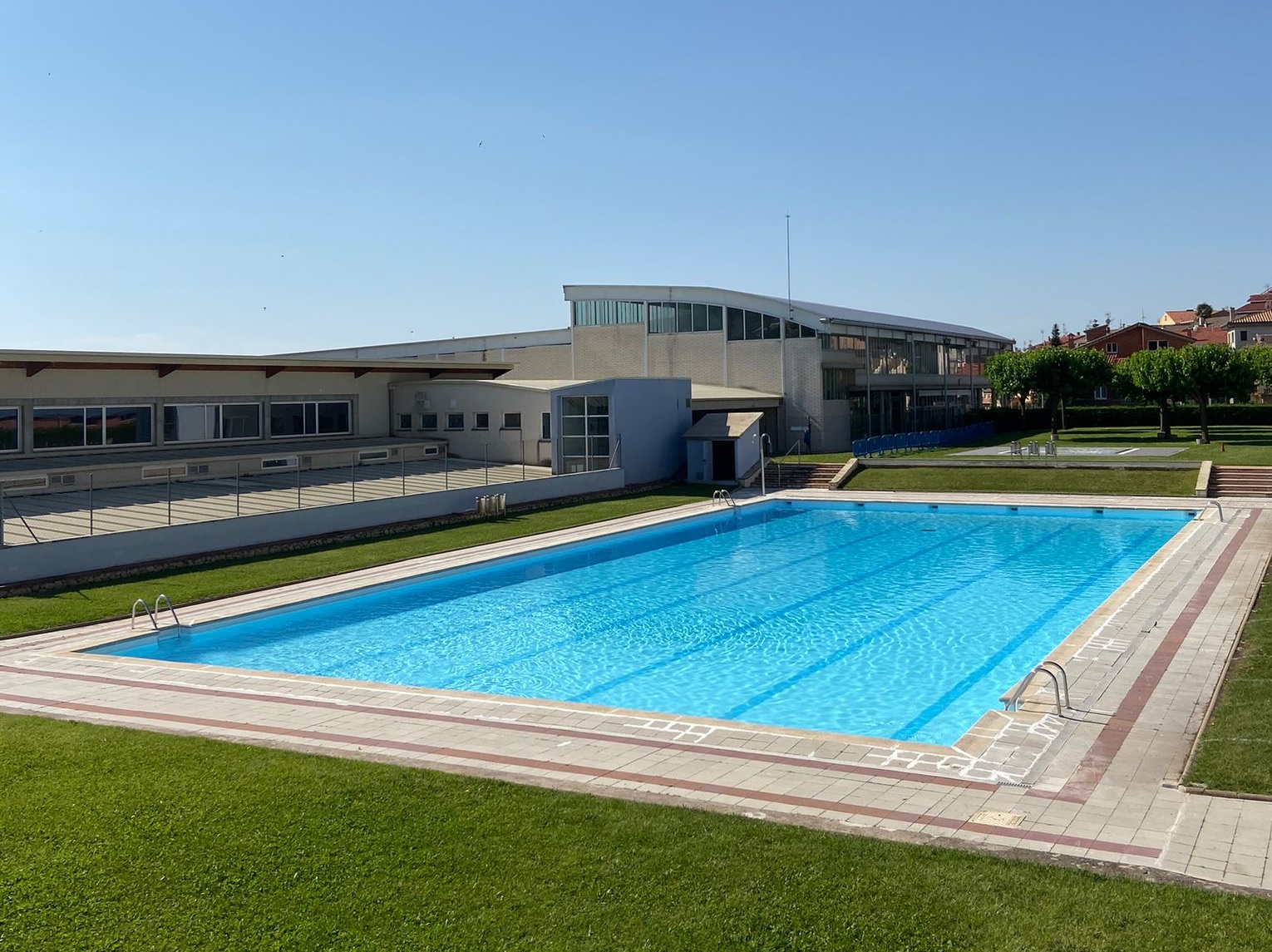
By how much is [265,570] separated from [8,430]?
1026cm

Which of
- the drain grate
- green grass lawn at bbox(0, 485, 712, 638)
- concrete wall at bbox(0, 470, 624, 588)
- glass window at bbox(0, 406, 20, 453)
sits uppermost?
glass window at bbox(0, 406, 20, 453)

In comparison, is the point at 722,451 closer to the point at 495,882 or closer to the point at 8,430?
the point at 8,430

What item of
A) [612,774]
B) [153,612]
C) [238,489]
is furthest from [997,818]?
[238,489]

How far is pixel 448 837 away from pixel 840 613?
11.8 meters

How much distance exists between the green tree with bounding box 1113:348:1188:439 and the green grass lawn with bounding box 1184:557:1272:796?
1206 inches

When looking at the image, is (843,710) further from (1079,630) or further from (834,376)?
(834,376)

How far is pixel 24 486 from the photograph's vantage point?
79.2ft

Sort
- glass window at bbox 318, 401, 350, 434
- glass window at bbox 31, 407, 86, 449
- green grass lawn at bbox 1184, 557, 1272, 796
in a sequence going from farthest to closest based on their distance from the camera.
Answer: glass window at bbox 318, 401, 350, 434 → glass window at bbox 31, 407, 86, 449 → green grass lawn at bbox 1184, 557, 1272, 796

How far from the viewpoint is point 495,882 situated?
22.1ft

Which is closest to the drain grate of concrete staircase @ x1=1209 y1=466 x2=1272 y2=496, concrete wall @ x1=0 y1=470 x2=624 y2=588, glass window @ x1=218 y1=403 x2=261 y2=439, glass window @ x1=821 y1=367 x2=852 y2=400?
concrete wall @ x1=0 y1=470 x2=624 y2=588

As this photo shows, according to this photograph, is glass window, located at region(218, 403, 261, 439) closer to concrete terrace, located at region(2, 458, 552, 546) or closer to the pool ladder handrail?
concrete terrace, located at region(2, 458, 552, 546)

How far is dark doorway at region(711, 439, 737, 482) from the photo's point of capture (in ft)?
121

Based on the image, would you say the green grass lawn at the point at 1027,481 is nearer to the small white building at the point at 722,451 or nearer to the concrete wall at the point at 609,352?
the small white building at the point at 722,451

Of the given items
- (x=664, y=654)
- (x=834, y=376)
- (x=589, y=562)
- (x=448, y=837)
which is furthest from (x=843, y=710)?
(x=834, y=376)
